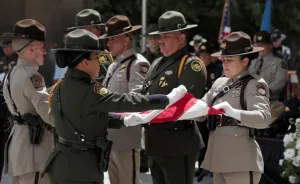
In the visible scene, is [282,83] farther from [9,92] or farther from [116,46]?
[9,92]

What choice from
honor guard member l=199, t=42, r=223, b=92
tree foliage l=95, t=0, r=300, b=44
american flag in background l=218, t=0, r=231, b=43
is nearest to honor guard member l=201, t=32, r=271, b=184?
honor guard member l=199, t=42, r=223, b=92

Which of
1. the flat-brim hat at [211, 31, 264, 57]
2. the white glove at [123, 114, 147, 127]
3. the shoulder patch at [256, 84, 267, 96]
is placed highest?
the flat-brim hat at [211, 31, 264, 57]

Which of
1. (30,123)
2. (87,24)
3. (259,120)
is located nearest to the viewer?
(259,120)

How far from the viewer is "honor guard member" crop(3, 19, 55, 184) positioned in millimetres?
5836

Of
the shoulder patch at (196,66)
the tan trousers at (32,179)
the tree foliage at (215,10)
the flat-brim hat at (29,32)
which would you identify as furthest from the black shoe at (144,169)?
the tree foliage at (215,10)

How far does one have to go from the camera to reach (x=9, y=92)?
5984mm

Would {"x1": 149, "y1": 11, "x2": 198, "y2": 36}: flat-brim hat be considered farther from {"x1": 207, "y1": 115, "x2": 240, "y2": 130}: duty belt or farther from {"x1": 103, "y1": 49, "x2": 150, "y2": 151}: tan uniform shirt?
{"x1": 207, "y1": 115, "x2": 240, "y2": 130}: duty belt

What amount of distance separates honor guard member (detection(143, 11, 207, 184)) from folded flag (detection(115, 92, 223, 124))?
1.16 ft

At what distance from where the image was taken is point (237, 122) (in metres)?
5.31

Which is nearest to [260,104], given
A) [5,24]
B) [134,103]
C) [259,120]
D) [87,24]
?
[259,120]

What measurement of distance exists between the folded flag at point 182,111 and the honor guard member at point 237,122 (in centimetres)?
11

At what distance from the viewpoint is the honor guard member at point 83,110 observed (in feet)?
15.8

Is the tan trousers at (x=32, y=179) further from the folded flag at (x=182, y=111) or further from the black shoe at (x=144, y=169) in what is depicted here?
the black shoe at (x=144, y=169)

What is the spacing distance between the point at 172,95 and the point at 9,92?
5.60 feet
